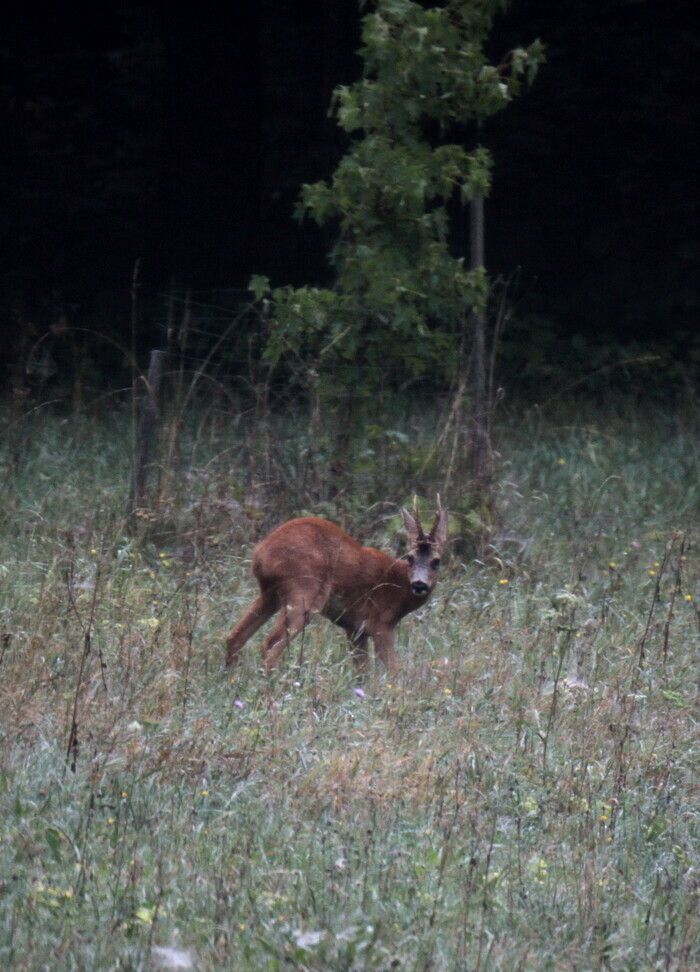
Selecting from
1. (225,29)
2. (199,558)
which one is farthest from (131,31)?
(199,558)

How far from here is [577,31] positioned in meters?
17.4

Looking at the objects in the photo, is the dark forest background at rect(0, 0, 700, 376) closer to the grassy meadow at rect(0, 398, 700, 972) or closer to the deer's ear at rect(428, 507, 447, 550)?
the grassy meadow at rect(0, 398, 700, 972)

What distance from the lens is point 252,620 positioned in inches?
249

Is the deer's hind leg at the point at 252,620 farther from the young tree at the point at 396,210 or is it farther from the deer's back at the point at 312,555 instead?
the young tree at the point at 396,210

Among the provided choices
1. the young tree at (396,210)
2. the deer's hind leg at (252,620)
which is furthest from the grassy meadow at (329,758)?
the young tree at (396,210)

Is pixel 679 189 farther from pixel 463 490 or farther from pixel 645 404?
pixel 463 490

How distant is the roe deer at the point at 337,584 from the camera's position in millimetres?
6324

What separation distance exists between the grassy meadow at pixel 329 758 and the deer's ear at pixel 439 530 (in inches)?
14.4

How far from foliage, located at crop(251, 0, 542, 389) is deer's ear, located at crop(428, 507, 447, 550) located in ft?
5.61

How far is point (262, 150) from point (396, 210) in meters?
10.0

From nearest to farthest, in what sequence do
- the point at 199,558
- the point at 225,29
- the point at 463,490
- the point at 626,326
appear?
the point at 199,558 → the point at 463,490 → the point at 626,326 → the point at 225,29

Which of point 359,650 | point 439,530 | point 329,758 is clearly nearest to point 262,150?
point 439,530

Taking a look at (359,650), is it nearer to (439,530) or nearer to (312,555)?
(312,555)

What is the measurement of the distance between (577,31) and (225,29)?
4.02m
